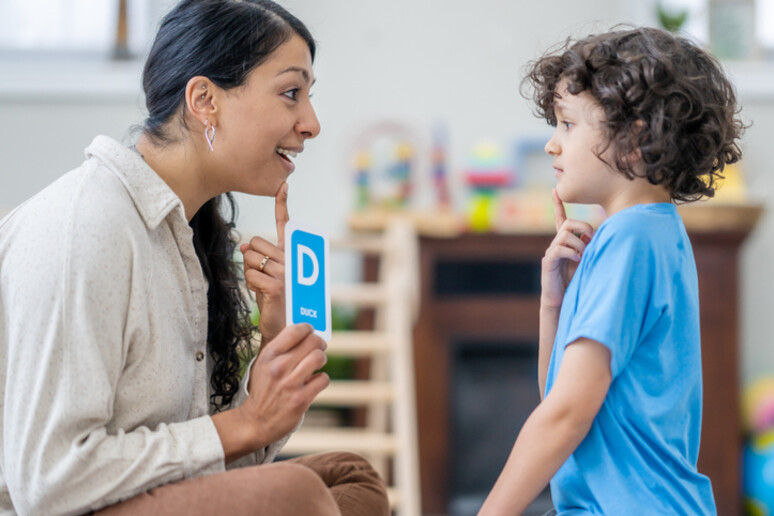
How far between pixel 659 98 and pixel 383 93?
2711mm

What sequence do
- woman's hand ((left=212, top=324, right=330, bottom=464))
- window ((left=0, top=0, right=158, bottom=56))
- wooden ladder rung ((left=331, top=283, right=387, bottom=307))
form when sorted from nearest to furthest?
1. woman's hand ((left=212, top=324, right=330, bottom=464))
2. wooden ladder rung ((left=331, top=283, right=387, bottom=307))
3. window ((left=0, top=0, right=158, bottom=56))

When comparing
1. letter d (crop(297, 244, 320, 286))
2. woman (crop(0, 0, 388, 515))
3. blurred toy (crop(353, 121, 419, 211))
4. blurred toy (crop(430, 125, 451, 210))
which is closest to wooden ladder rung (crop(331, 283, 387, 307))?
blurred toy (crop(353, 121, 419, 211))

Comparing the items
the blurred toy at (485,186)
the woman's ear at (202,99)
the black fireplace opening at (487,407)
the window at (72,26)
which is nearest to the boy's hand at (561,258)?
the woman's ear at (202,99)

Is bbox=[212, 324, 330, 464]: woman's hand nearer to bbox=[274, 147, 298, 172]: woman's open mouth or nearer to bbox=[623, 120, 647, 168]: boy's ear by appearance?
bbox=[274, 147, 298, 172]: woman's open mouth

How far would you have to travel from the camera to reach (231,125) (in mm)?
1301

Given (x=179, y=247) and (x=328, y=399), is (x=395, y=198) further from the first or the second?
(x=179, y=247)

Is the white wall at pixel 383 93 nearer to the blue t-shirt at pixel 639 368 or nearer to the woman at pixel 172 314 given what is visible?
the woman at pixel 172 314

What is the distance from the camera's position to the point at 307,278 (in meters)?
1.23

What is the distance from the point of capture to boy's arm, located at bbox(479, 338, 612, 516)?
103cm

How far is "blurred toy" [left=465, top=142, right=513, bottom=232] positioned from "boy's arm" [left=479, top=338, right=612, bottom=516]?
229 cm

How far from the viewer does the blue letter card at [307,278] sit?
47.2 inches

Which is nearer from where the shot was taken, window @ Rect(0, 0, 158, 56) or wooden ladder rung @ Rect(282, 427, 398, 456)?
wooden ladder rung @ Rect(282, 427, 398, 456)

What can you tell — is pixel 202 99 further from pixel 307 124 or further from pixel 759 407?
pixel 759 407

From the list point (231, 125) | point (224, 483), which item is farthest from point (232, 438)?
point (231, 125)
